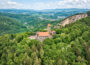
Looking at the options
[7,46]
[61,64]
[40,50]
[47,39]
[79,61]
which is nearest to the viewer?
[61,64]

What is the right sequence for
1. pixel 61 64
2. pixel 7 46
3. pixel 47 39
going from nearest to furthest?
pixel 61 64 → pixel 47 39 → pixel 7 46

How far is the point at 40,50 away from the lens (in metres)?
49.2

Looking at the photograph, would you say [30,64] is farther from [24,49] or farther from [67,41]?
[67,41]

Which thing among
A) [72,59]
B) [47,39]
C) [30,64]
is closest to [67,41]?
[47,39]

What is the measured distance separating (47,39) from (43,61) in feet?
46.8

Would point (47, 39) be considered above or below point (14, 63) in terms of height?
above

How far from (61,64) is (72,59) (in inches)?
277

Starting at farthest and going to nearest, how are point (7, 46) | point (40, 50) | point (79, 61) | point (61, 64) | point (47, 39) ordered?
point (7, 46)
point (47, 39)
point (40, 50)
point (79, 61)
point (61, 64)

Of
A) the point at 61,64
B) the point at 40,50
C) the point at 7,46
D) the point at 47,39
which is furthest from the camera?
the point at 7,46

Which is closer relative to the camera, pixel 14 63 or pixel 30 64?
pixel 30 64

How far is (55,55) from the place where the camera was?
47.6 m

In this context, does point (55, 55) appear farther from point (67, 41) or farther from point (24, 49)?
point (67, 41)

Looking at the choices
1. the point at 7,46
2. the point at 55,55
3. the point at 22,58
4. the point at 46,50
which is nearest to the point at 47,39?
the point at 46,50

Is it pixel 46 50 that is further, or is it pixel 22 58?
pixel 46 50
